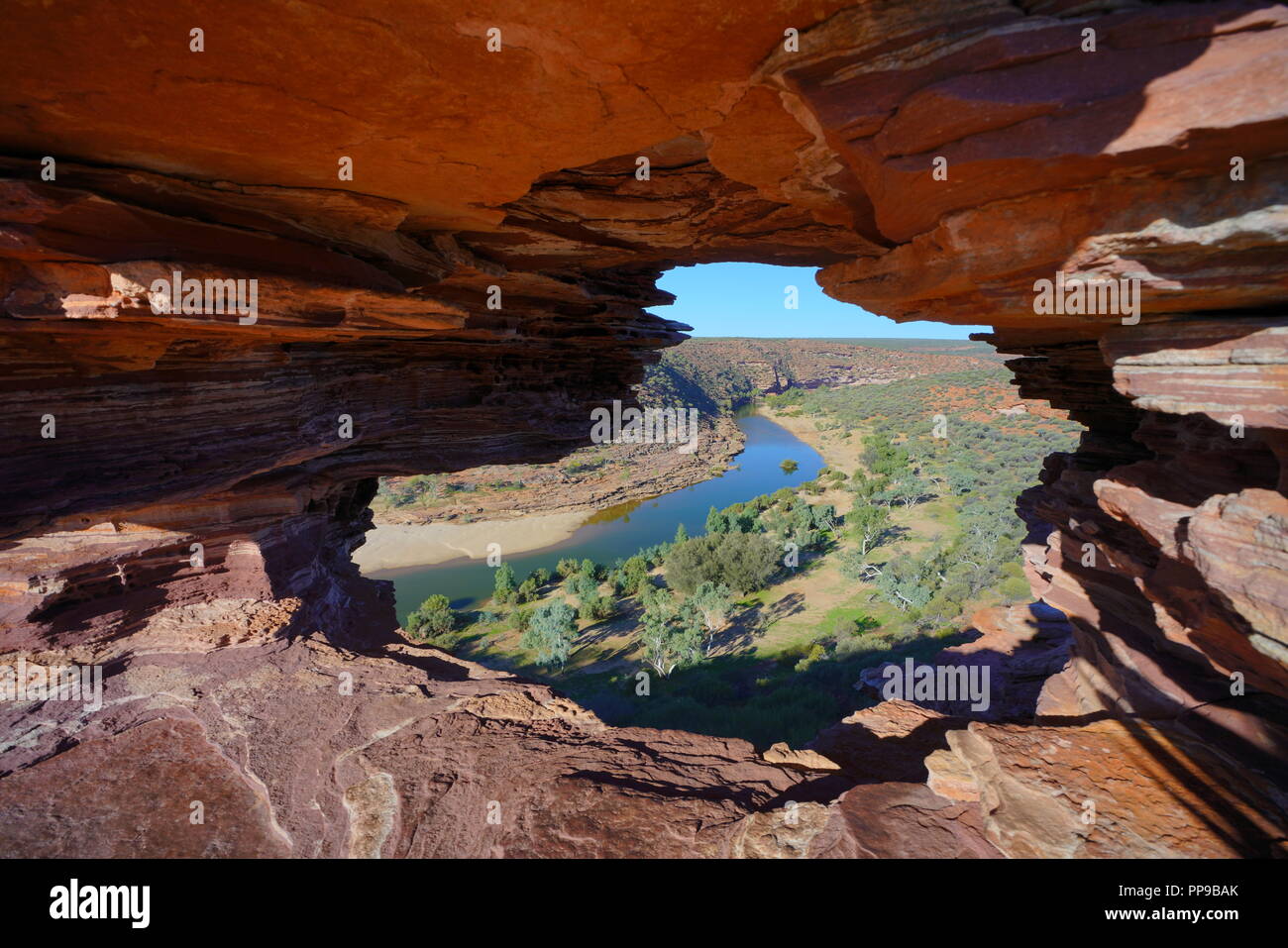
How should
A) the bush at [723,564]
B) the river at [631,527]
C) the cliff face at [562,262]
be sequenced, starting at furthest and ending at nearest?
1. the river at [631,527]
2. the bush at [723,564]
3. the cliff face at [562,262]

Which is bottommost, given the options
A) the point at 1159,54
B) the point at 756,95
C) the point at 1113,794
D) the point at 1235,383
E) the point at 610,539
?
the point at 610,539

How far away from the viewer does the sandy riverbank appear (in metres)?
32.4

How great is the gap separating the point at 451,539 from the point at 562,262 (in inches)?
1204

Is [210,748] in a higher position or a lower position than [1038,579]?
lower

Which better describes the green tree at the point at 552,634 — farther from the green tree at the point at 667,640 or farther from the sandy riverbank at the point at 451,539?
the sandy riverbank at the point at 451,539

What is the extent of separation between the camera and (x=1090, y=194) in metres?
3.10

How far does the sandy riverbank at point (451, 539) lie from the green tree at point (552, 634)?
40.5 ft

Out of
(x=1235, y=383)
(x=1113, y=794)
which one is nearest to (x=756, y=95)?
(x=1235, y=383)

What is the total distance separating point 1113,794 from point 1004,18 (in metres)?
4.80

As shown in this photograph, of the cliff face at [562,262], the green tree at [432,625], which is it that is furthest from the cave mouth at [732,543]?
the cliff face at [562,262]

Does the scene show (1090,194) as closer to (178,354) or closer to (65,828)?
(65,828)

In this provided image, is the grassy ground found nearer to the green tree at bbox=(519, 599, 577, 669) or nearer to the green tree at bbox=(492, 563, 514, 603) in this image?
the green tree at bbox=(519, 599, 577, 669)

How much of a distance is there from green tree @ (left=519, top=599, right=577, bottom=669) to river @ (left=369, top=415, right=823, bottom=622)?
683 centimetres

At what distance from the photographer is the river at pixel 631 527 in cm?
2928
